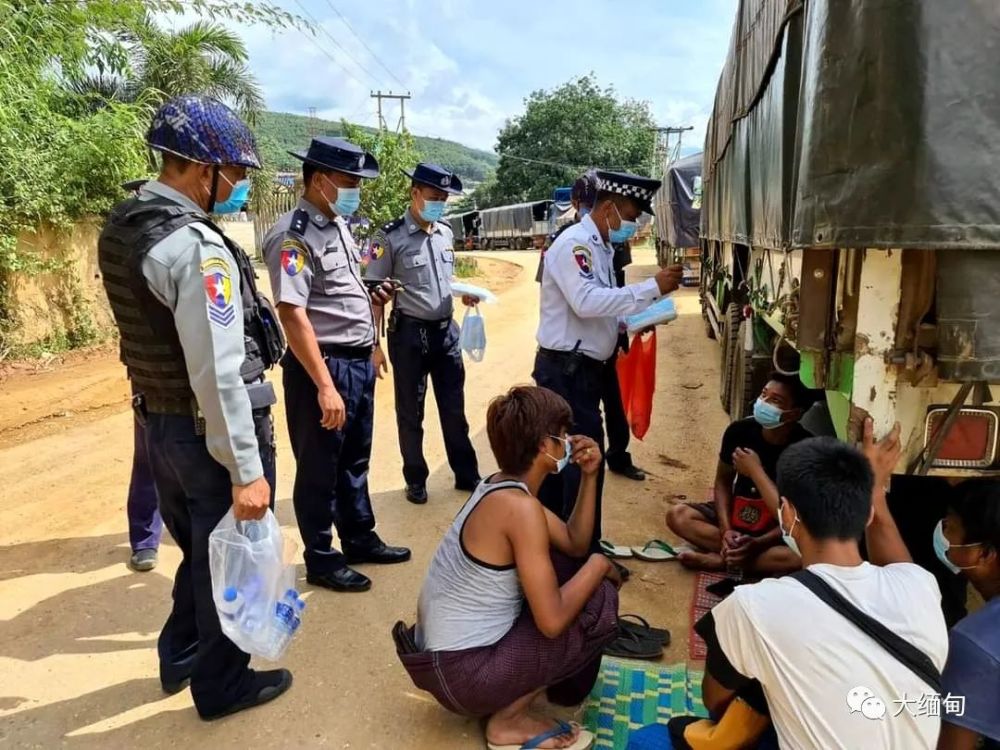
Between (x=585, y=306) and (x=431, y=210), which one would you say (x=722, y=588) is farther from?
(x=431, y=210)

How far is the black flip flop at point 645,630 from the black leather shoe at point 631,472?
1.69 m

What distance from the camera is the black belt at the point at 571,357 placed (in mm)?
3277

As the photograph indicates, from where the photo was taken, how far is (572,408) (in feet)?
10.8

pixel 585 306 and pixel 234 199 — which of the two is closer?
pixel 234 199

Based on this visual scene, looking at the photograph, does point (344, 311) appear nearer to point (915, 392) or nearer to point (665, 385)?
point (915, 392)

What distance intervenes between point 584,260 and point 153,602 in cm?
240

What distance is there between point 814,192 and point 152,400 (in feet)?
6.66

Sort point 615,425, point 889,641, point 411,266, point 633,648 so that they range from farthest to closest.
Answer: point 615,425 < point 411,266 < point 633,648 < point 889,641

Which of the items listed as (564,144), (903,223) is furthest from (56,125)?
(564,144)

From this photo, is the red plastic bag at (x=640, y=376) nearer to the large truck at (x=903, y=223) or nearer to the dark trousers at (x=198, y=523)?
the large truck at (x=903, y=223)

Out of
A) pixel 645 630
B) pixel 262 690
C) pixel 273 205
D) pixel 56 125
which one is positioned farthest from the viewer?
pixel 273 205

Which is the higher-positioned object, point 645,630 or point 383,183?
point 383,183

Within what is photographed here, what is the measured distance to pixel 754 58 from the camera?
12.6 ft

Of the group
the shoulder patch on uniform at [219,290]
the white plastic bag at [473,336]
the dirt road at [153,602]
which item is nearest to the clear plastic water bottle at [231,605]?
the dirt road at [153,602]
